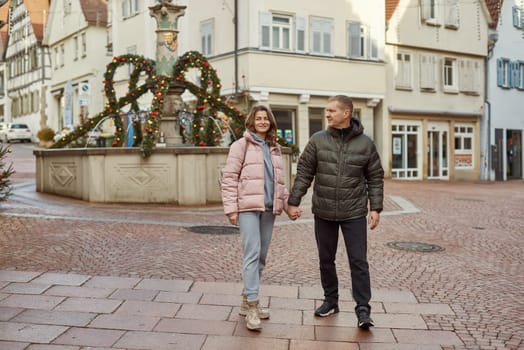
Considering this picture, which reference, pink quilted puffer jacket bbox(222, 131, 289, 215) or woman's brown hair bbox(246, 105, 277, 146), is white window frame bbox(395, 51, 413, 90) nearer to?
woman's brown hair bbox(246, 105, 277, 146)

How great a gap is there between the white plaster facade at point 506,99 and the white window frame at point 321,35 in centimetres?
1016

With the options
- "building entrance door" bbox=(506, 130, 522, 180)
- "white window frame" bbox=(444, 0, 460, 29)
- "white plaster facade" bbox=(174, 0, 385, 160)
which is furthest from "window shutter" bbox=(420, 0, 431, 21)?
"building entrance door" bbox=(506, 130, 522, 180)

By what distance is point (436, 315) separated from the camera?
569 centimetres

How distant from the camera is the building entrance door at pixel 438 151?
99.1 ft

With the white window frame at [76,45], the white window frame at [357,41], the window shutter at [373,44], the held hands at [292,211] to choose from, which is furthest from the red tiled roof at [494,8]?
the held hands at [292,211]

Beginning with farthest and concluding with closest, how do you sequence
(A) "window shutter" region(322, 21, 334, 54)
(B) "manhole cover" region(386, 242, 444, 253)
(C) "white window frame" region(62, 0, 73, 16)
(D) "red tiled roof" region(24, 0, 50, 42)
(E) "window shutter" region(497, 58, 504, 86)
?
(D) "red tiled roof" region(24, 0, 50, 42) < (C) "white window frame" region(62, 0, 73, 16) < (E) "window shutter" region(497, 58, 504, 86) < (A) "window shutter" region(322, 21, 334, 54) < (B) "manhole cover" region(386, 242, 444, 253)

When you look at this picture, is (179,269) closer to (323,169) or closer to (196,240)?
(196,240)

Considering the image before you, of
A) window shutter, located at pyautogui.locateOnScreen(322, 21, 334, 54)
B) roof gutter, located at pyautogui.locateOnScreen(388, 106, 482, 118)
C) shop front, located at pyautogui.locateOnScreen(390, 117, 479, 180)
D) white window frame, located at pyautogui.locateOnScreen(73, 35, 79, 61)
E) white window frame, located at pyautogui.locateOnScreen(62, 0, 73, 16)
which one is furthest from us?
white window frame, located at pyautogui.locateOnScreen(62, 0, 73, 16)

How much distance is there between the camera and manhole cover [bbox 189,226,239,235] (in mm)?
10070

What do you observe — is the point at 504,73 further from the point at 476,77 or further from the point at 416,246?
the point at 416,246

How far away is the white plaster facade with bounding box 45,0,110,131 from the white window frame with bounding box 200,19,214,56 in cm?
1022

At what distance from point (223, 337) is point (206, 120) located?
34.8 feet

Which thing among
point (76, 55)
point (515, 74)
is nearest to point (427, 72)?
point (515, 74)

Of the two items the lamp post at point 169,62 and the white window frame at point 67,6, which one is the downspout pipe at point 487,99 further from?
the white window frame at point 67,6
